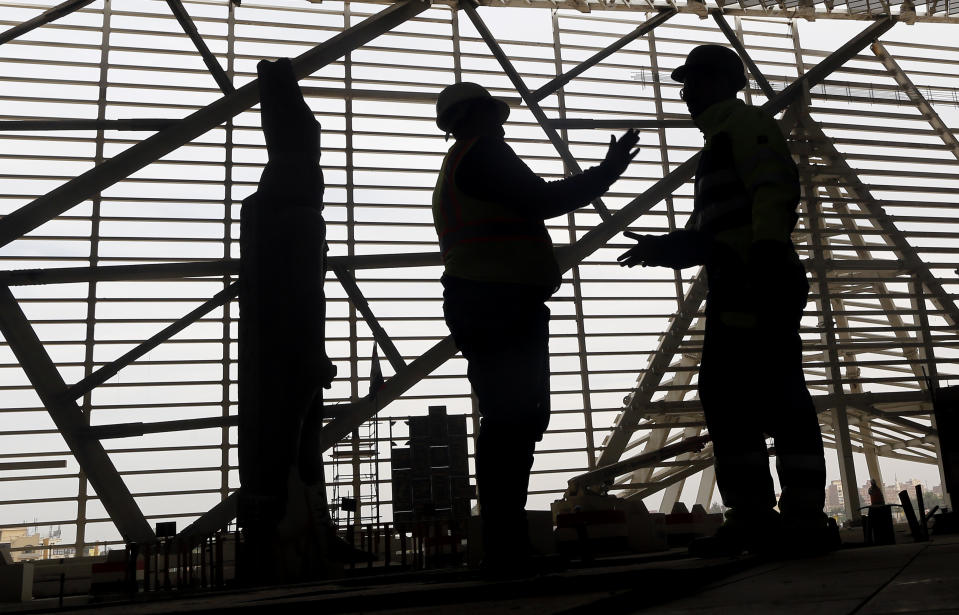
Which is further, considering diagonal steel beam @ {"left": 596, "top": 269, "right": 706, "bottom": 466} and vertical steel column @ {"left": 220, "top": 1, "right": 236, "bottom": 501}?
diagonal steel beam @ {"left": 596, "top": 269, "right": 706, "bottom": 466}

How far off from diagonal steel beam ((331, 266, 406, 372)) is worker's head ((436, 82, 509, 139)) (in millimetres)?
9567

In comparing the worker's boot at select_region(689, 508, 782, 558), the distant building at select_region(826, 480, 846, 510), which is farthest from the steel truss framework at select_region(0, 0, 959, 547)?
the worker's boot at select_region(689, 508, 782, 558)

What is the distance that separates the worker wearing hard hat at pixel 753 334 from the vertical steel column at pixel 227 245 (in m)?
12.1

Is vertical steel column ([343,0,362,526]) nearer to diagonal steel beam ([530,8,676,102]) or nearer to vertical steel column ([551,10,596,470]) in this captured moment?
diagonal steel beam ([530,8,676,102])

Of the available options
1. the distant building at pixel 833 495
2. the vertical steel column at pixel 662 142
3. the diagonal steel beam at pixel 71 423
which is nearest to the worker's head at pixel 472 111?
the diagonal steel beam at pixel 71 423

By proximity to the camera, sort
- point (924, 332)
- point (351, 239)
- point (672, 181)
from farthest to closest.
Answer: point (924, 332)
point (351, 239)
point (672, 181)

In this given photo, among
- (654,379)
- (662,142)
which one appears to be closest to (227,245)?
(654,379)

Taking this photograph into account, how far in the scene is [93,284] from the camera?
49.2 ft

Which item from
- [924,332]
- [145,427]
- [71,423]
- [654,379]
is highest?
[924,332]

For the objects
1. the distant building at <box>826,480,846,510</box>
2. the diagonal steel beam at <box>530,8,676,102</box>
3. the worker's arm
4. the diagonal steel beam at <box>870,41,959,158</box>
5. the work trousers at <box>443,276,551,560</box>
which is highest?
the diagonal steel beam at <box>870,41,959,158</box>

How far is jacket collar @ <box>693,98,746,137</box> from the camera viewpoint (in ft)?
10.2

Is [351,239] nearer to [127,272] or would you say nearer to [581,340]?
[127,272]

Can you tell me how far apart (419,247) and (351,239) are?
1342 millimetres

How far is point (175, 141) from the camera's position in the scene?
1202cm
